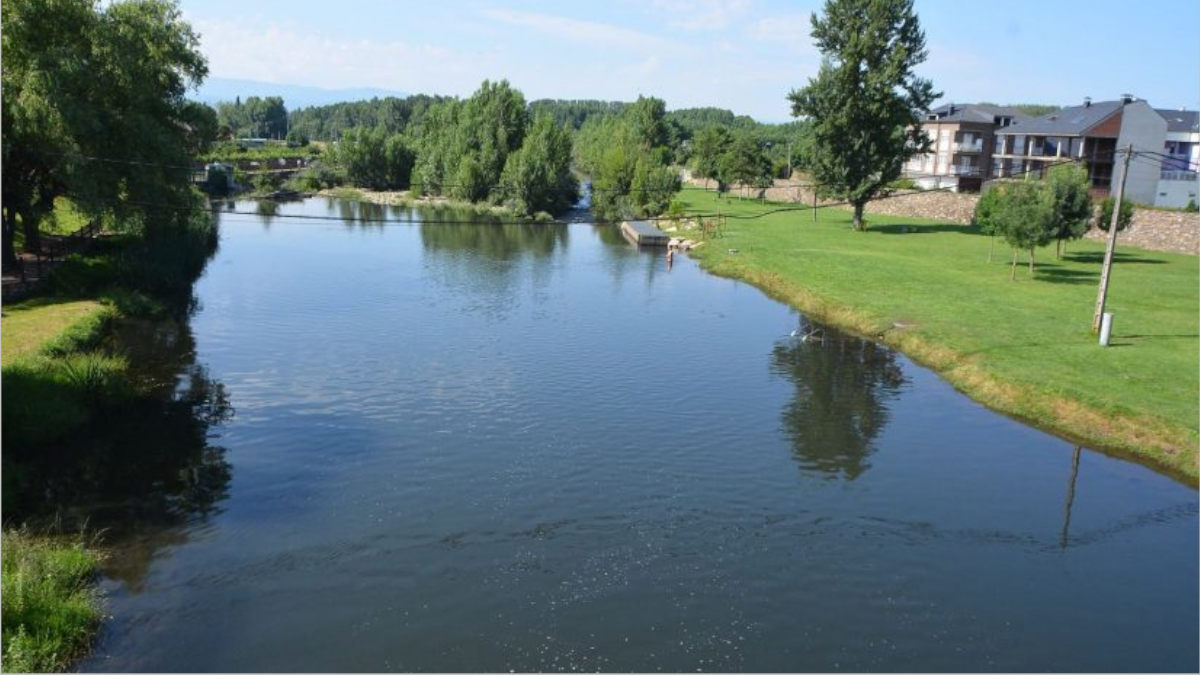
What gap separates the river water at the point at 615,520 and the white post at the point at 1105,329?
22.6ft

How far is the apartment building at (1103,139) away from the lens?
7997cm

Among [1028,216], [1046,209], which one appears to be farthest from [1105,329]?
[1028,216]

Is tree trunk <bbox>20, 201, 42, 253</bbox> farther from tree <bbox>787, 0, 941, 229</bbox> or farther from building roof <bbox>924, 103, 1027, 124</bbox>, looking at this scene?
building roof <bbox>924, 103, 1027, 124</bbox>

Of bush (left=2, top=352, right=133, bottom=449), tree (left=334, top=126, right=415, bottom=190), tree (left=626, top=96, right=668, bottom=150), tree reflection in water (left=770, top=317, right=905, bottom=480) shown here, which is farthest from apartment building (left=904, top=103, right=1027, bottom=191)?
bush (left=2, top=352, right=133, bottom=449)

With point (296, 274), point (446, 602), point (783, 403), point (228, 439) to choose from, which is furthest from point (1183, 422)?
point (296, 274)

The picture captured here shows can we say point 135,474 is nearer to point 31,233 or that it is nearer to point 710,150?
point 31,233

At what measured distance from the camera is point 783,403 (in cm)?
3209

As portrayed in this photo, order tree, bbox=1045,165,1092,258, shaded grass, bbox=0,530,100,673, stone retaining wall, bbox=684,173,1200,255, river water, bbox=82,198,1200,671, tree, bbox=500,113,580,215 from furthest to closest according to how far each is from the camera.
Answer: tree, bbox=500,113,580,215, stone retaining wall, bbox=684,173,1200,255, tree, bbox=1045,165,1092,258, river water, bbox=82,198,1200,671, shaded grass, bbox=0,530,100,673

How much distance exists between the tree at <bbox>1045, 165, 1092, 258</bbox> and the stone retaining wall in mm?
7834

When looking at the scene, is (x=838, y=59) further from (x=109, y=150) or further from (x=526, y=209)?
(x=109, y=150)

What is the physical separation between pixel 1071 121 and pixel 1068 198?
49342 mm

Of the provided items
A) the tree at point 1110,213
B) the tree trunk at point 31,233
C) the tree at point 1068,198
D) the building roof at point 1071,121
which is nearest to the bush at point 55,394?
the tree trunk at point 31,233

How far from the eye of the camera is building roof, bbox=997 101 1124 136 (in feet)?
284

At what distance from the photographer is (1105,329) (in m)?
34.8
